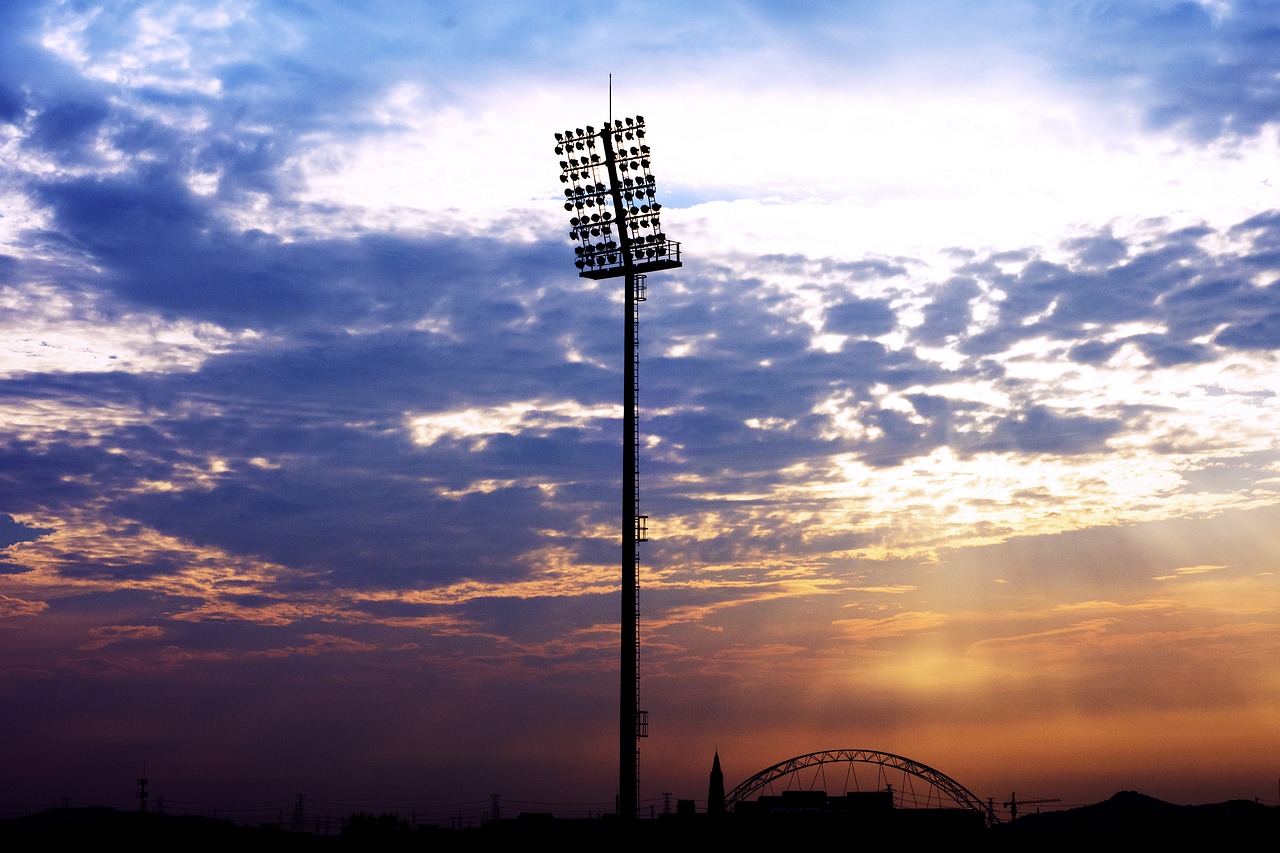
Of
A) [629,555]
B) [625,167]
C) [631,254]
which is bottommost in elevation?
[629,555]

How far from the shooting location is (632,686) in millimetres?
48500

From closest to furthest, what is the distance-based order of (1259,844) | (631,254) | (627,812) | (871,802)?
(627,812)
(631,254)
(1259,844)
(871,802)

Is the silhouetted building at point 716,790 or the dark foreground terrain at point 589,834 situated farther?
the silhouetted building at point 716,790

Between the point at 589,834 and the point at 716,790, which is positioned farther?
the point at 716,790

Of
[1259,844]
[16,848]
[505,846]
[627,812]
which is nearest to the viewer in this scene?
[627,812]

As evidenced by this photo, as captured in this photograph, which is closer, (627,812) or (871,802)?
(627,812)

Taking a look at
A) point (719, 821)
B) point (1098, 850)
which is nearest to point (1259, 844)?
point (1098, 850)

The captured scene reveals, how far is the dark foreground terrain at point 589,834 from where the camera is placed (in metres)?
78.5

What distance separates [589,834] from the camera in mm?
82125

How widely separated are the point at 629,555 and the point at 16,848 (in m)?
49.6

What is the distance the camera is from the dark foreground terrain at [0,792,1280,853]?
78500mm

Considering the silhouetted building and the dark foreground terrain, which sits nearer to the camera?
the dark foreground terrain

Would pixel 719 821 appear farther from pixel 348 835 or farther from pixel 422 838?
pixel 348 835

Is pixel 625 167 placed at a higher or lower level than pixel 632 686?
higher
